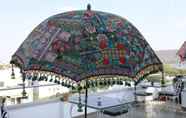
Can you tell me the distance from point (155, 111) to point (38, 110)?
2852mm

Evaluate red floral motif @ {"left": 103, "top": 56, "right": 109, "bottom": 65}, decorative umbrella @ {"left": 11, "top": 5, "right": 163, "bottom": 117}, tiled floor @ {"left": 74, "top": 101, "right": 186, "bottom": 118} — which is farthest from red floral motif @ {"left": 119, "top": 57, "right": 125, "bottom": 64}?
tiled floor @ {"left": 74, "top": 101, "right": 186, "bottom": 118}

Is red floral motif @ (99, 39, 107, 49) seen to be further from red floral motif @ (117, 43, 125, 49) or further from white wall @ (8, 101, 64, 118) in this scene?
white wall @ (8, 101, 64, 118)

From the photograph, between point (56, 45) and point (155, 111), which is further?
point (155, 111)

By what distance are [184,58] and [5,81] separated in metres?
5.41

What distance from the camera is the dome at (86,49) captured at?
174cm

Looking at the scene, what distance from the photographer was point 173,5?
11.1 metres

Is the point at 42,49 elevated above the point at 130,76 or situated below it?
above

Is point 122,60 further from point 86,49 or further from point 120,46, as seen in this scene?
point 86,49

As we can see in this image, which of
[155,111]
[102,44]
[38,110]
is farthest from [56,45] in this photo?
[155,111]

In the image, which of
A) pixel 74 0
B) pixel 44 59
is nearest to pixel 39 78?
pixel 44 59

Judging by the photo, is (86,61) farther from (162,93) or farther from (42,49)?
(162,93)

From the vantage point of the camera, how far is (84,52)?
1.76 m

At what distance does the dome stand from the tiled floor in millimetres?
3779

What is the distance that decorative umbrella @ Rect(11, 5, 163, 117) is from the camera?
172cm
